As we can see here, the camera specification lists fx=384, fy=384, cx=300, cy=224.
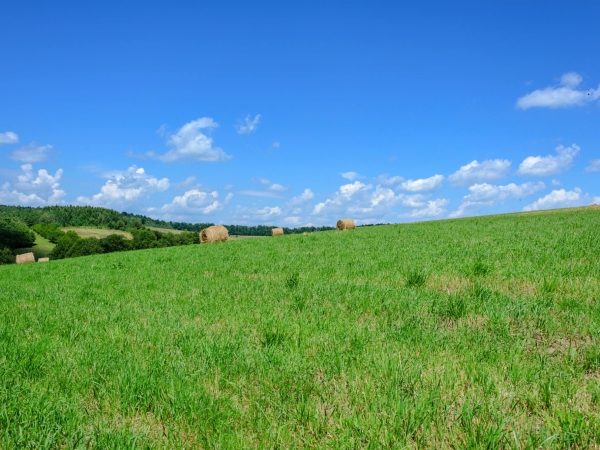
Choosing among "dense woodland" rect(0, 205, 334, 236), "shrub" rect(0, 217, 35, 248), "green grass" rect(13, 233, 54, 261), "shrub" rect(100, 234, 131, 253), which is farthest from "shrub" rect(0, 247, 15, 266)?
"dense woodland" rect(0, 205, 334, 236)

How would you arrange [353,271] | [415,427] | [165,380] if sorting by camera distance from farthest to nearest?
[353,271] < [165,380] < [415,427]

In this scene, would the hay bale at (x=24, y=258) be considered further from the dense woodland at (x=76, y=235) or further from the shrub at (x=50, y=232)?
the shrub at (x=50, y=232)

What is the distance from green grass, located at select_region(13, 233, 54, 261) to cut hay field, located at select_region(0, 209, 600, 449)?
10294 cm

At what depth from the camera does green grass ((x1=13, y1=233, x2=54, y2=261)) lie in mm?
94562

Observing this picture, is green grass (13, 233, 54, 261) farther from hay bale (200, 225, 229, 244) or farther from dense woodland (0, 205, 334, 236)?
hay bale (200, 225, 229, 244)

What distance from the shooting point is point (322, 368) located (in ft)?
13.0

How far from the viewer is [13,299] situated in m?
9.78

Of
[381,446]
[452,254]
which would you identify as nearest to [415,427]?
[381,446]

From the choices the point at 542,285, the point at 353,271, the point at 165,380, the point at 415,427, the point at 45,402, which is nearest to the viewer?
the point at 415,427

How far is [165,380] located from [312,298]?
11.4ft

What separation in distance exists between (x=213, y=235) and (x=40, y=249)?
87.8 metres

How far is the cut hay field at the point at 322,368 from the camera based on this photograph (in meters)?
2.90

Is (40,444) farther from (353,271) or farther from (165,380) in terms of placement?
(353,271)

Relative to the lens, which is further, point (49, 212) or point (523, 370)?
point (49, 212)
